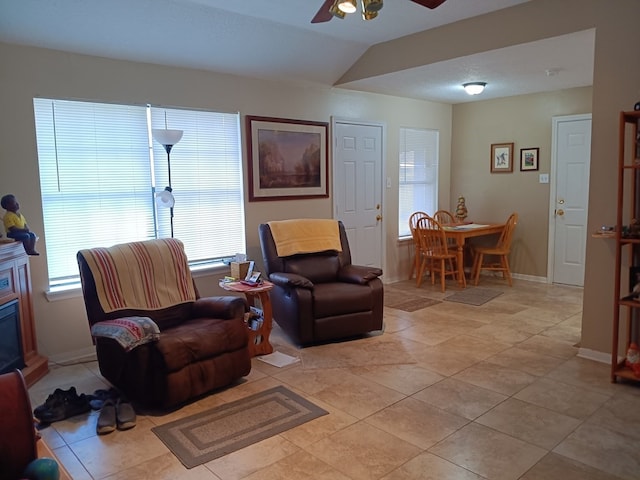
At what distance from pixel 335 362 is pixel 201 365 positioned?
1.06m

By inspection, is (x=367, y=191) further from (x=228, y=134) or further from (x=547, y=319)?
(x=547, y=319)

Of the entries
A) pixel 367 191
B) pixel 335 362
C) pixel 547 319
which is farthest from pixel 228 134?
pixel 547 319

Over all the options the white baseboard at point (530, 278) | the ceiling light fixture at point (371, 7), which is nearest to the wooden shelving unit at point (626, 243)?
the ceiling light fixture at point (371, 7)

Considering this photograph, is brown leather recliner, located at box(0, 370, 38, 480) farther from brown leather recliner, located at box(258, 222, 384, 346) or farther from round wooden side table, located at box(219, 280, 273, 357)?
brown leather recliner, located at box(258, 222, 384, 346)

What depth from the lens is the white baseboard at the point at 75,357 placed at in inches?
142

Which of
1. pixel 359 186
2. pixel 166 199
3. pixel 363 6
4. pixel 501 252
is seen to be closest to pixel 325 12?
pixel 363 6

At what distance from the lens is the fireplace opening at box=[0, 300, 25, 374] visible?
118 inches

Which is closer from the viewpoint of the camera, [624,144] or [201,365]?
[201,365]

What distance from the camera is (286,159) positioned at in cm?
494

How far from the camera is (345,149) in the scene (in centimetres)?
549

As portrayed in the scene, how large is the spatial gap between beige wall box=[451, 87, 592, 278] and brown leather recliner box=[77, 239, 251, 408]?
4.29m

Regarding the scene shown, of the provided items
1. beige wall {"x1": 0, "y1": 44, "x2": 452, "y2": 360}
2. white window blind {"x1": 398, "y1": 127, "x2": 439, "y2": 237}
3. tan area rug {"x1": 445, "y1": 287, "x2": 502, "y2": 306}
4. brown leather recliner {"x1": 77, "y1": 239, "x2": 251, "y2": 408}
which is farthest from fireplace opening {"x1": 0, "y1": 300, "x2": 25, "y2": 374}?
white window blind {"x1": 398, "y1": 127, "x2": 439, "y2": 237}

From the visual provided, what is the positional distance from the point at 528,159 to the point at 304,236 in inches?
130

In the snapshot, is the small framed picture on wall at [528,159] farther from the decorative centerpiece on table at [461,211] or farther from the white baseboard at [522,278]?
the white baseboard at [522,278]
